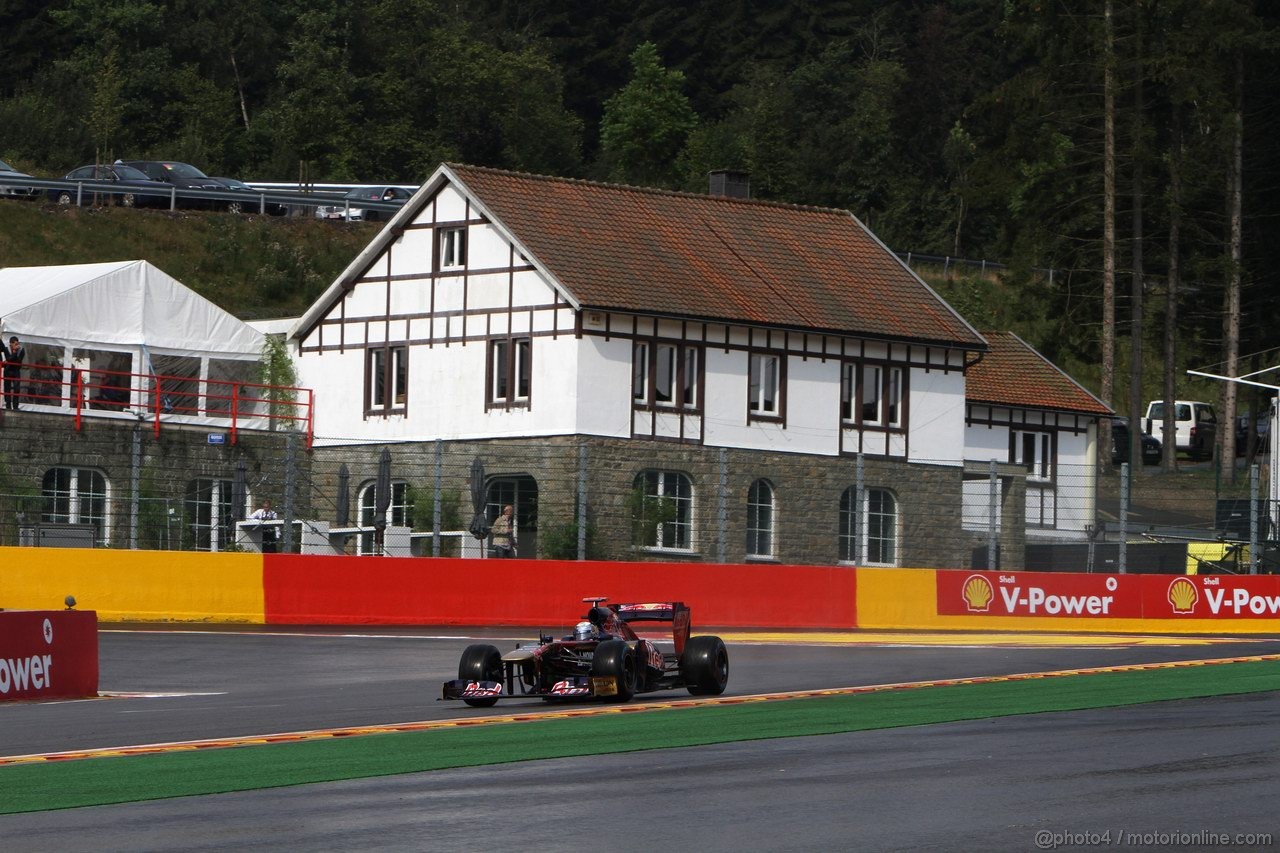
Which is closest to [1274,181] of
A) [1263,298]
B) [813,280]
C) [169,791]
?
[1263,298]

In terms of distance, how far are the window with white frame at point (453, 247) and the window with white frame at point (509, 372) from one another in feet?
7.27

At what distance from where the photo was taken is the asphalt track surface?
1009 centimetres

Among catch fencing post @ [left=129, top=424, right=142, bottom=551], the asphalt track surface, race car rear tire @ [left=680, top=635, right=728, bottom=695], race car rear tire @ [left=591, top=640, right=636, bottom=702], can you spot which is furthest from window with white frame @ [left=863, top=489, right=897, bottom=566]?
race car rear tire @ [left=591, top=640, right=636, bottom=702]

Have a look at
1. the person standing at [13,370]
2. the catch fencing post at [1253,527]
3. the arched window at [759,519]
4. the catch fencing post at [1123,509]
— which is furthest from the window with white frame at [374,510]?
the catch fencing post at [1253,527]

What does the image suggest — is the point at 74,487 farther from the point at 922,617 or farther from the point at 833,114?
the point at 833,114

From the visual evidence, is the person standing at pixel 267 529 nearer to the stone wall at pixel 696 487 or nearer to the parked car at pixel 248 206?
the stone wall at pixel 696 487

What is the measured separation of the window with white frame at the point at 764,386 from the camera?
4466cm

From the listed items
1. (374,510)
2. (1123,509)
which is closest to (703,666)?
(1123,509)

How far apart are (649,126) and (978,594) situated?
68801 mm

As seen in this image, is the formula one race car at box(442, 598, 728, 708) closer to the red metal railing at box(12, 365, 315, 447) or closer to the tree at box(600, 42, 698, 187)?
the red metal railing at box(12, 365, 315, 447)

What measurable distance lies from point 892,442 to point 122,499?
2058 cm

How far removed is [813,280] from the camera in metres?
47.5

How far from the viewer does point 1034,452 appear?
182 feet

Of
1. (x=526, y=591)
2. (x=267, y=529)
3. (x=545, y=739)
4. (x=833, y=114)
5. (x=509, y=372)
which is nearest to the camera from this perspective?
(x=545, y=739)
